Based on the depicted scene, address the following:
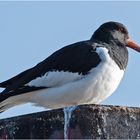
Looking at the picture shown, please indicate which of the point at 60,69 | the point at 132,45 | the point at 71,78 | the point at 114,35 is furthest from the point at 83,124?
the point at 132,45

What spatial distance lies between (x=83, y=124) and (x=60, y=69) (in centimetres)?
311

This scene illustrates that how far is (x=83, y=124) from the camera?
3.46 m

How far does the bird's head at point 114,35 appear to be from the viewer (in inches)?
Result: 282

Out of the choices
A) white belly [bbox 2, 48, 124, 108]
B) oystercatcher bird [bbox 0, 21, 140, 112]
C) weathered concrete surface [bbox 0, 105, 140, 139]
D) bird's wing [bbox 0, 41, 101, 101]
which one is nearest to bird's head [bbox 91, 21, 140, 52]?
oystercatcher bird [bbox 0, 21, 140, 112]

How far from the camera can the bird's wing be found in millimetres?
6336

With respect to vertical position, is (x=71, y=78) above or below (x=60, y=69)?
below

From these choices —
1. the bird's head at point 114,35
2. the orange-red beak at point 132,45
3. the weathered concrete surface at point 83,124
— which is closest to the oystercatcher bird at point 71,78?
the bird's head at point 114,35

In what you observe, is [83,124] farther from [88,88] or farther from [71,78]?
[71,78]

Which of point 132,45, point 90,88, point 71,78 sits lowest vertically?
point 90,88

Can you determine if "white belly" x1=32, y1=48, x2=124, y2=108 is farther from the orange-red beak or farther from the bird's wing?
the orange-red beak

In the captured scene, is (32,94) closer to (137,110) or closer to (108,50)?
(108,50)

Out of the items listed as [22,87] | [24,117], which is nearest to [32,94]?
[22,87]

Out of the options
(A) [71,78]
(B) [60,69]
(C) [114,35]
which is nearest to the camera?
(A) [71,78]

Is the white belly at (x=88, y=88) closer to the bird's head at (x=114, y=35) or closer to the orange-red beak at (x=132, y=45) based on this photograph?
the bird's head at (x=114, y=35)
